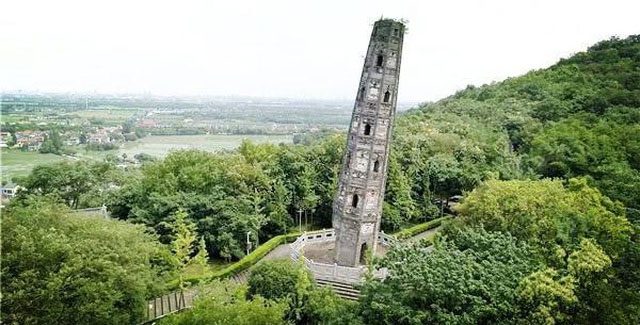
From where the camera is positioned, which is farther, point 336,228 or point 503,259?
point 336,228

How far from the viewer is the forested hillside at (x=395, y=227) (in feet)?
51.7

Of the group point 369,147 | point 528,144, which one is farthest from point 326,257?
point 528,144

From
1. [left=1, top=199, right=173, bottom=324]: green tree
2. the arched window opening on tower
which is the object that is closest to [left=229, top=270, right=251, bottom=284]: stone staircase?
the arched window opening on tower

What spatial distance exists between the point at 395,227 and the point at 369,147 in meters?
12.7

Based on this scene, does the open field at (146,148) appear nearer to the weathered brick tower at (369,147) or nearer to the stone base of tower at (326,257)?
the stone base of tower at (326,257)

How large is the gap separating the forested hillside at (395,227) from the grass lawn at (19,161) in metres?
4.06

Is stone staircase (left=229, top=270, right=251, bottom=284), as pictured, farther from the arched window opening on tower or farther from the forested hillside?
the arched window opening on tower

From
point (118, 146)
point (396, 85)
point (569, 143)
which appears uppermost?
point (396, 85)

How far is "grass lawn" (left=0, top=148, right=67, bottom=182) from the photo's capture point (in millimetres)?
36375

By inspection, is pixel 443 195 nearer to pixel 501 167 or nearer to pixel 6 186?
pixel 501 167

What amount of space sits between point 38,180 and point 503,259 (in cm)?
3007

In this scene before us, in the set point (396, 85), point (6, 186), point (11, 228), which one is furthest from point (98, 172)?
point (396, 85)

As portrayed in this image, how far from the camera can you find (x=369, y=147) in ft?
81.2

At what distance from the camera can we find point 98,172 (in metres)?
36.7
